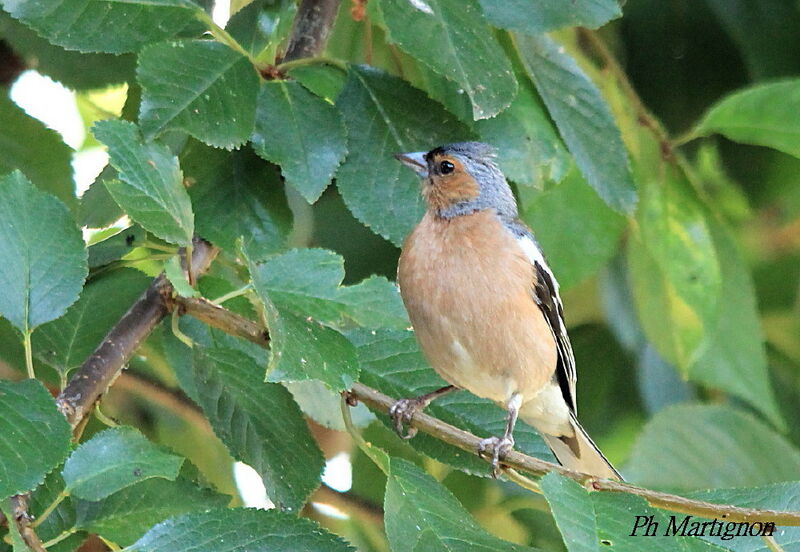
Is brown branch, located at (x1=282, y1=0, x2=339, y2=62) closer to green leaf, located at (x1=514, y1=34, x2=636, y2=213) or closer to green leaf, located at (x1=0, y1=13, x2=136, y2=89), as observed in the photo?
green leaf, located at (x1=514, y1=34, x2=636, y2=213)

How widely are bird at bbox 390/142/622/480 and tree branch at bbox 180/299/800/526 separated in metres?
0.72

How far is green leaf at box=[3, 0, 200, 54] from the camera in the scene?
3346 mm

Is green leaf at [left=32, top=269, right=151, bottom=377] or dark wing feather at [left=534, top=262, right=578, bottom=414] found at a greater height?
green leaf at [left=32, top=269, right=151, bottom=377]

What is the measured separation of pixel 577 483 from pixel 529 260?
193 centimetres

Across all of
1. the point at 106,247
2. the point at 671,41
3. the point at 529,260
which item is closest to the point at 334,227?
the point at 529,260

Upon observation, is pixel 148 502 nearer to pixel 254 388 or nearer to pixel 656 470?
pixel 254 388

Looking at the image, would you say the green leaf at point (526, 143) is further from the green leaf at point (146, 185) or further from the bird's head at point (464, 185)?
the green leaf at point (146, 185)

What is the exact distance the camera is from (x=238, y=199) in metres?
3.74

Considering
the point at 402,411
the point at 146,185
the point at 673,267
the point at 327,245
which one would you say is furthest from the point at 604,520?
the point at 327,245

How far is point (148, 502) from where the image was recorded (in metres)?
3.08

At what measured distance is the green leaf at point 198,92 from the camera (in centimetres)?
329

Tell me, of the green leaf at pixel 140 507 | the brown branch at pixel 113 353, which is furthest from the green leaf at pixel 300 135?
the green leaf at pixel 140 507

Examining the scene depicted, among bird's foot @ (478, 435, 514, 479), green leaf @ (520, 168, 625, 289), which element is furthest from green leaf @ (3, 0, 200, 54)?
green leaf @ (520, 168, 625, 289)

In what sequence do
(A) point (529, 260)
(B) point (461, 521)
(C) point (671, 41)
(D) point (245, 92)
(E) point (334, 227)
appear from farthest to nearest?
(C) point (671, 41)
(E) point (334, 227)
(A) point (529, 260)
(D) point (245, 92)
(B) point (461, 521)
